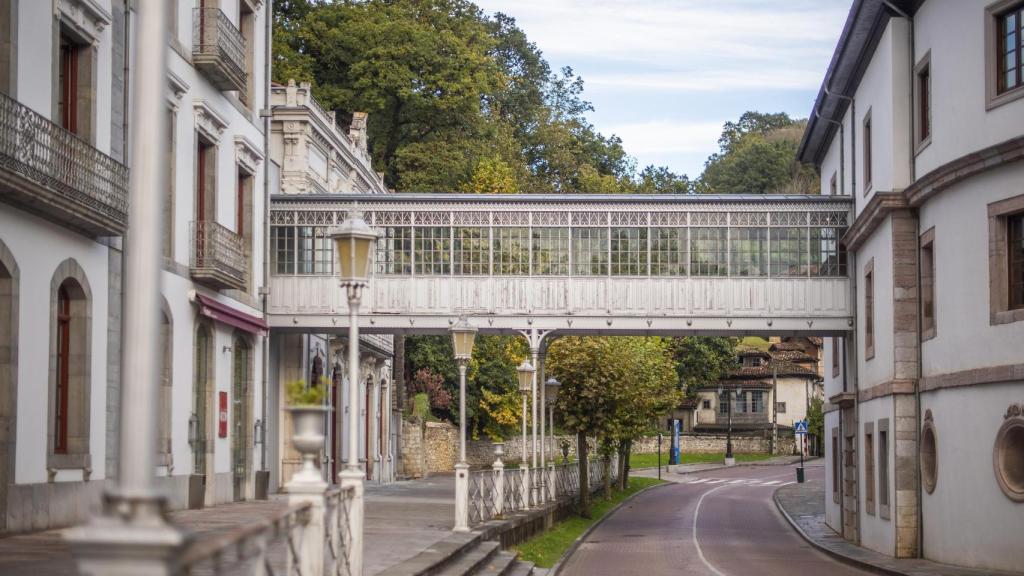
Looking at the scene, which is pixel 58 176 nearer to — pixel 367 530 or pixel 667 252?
pixel 367 530

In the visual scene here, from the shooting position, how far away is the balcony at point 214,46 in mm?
23172

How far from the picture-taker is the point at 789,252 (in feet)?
92.8

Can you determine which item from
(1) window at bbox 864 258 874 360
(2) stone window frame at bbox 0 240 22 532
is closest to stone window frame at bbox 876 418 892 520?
(1) window at bbox 864 258 874 360

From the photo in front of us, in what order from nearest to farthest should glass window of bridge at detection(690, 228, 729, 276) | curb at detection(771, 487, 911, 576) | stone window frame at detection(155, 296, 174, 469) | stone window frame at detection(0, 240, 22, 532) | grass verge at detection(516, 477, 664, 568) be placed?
stone window frame at detection(0, 240, 22, 532)
curb at detection(771, 487, 911, 576)
stone window frame at detection(155, 296, 174, 469)
grass verge at detection(516, 477, 664, 568)
glass window of bridge at detection(690, 228, 729, 276)

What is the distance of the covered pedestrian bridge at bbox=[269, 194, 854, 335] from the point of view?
1110 inches

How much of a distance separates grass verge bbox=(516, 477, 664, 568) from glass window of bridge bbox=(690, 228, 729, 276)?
20.4 feet

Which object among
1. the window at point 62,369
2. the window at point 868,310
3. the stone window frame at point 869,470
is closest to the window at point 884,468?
the stone window frame at point 869,470

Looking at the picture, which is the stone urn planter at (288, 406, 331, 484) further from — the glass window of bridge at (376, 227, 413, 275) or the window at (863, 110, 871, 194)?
the glass window of bridge at (376, 227, 413, 275)

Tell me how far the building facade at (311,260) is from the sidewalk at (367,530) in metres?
2.37

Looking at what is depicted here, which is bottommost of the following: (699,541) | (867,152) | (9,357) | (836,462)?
(699,541)

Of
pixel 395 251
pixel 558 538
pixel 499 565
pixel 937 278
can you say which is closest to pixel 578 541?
pixel 558 538

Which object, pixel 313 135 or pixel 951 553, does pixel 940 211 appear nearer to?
pixel 951 553

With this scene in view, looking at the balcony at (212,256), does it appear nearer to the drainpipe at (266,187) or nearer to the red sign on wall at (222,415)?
the red sign on wall at (222,415)

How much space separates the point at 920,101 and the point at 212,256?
40.7 ft
